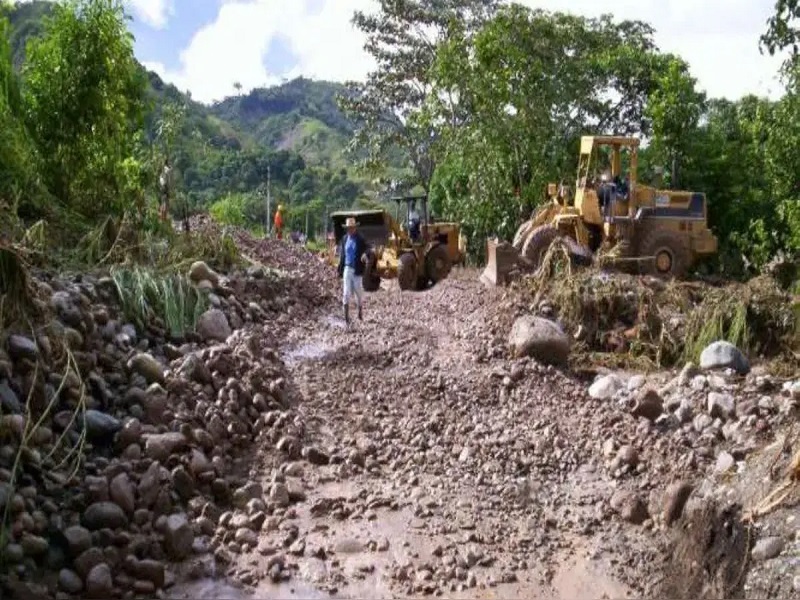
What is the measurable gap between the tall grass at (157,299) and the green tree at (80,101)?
2037 millimetres

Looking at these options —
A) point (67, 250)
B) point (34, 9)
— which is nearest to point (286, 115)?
point (34, 9)

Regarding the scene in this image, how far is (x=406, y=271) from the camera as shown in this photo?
14.5m

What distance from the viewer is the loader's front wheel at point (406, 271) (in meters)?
14.5

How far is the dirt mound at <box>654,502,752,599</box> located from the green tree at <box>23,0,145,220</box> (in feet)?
23.0

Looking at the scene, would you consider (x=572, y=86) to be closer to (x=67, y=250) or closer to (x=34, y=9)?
(x=67, y=250)

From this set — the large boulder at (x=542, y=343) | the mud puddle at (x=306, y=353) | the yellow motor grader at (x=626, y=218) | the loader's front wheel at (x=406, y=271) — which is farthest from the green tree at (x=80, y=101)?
the yellow motor grader at (x=626, y=218)

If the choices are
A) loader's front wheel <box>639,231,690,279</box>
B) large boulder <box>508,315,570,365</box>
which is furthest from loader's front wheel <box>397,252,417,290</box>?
large boulder <box>508,315,570,365</box>

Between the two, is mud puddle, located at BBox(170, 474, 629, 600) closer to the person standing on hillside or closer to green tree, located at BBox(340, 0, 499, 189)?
the person standing on hillside

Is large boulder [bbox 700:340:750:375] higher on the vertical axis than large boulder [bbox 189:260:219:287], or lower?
lower

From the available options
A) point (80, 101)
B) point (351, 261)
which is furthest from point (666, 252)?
point (80, 101)

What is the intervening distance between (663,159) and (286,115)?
182ft

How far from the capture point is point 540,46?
795 inches

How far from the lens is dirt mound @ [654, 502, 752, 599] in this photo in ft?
16.3

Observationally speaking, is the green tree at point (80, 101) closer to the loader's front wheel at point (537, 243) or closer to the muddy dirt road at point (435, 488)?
the muddy dirt road at point (435, 488)
